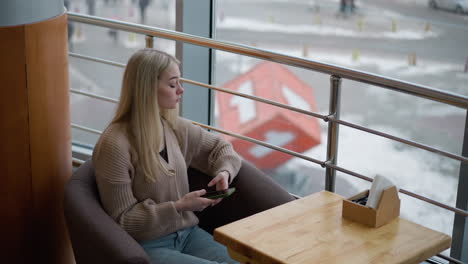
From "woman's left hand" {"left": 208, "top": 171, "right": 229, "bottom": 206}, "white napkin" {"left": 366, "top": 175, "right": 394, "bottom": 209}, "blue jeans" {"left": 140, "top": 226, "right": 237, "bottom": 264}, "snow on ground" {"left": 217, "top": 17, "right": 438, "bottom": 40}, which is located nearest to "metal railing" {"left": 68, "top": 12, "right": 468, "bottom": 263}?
"white napkin" {"left": 366, "top": 175, "right": 394, "bottom": 209}

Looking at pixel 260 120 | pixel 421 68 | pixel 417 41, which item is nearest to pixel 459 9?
pixel 260 120

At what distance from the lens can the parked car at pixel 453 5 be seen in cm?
766

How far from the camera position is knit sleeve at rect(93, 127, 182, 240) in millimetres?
2086

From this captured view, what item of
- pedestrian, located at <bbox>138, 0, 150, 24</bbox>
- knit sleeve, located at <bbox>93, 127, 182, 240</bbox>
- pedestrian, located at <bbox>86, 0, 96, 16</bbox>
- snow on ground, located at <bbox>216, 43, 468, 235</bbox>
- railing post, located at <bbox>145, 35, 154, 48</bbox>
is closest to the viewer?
knit sleeve, located at <bbox>93, 127, 182, 240</bbox>

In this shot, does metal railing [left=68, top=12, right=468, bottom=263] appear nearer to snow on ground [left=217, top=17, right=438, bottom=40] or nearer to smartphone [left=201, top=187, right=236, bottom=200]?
smartphone [left=201, top=187, right=236, bottom=200]

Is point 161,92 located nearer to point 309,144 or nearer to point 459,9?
point 459,9

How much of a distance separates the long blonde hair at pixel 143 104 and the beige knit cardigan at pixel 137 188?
0.08 ft

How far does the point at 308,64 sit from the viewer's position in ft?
7.97

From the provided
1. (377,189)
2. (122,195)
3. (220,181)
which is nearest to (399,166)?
(220,181)

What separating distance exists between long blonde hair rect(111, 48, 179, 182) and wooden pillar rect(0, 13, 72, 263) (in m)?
0.32

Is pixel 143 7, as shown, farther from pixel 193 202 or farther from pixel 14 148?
pixel 193 202

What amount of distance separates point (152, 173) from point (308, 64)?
73cm

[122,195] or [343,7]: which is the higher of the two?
[122,195]

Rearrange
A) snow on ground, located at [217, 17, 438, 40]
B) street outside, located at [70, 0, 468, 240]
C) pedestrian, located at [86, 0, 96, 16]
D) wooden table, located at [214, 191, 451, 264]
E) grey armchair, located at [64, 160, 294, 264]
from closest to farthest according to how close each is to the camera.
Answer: wooden table, located at [214, 191, 451, 264] < grey armchair, located at [64, 160, 294, 264] < street outside, located at [70, 0, 468, 240] < snow on ground, located at [217, 17, 438, 40] < pedestrian, located at [86, 0, 96, 16]
